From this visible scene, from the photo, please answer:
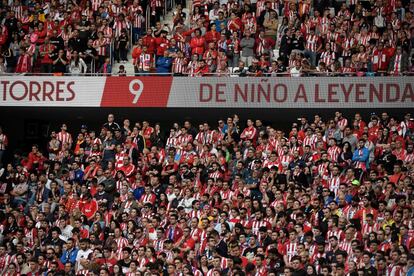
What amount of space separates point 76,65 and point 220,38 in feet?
10.9

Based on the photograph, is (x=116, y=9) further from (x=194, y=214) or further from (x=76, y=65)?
(x=194, y=214)

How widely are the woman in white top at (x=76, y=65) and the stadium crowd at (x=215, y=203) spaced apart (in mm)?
1714

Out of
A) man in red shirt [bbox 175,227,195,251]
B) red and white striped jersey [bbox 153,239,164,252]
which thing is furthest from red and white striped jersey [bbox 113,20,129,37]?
man in red shirt [bbox 175,227,195,251]

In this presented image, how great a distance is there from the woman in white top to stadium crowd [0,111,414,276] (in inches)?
67.5

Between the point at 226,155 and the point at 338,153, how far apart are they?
2399mm

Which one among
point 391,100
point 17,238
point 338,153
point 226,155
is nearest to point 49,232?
point 17,238

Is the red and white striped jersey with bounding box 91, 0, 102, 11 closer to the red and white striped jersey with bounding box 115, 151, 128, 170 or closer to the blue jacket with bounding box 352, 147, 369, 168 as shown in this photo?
the red and white striped jersey with bounding box 115, 151, 128, 170

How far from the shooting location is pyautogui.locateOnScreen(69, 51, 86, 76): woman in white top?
96.0ft

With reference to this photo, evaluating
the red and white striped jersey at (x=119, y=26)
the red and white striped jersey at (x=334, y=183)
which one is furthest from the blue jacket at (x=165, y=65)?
the red and white striped jersey at (x=334, y=183)

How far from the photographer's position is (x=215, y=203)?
2398 centimetres

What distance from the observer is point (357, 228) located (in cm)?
2205

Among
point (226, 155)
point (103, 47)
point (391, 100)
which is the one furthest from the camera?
point (103, 47)

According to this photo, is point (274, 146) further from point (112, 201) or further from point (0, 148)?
point (0, 148)

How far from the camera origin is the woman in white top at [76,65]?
96.0ft
